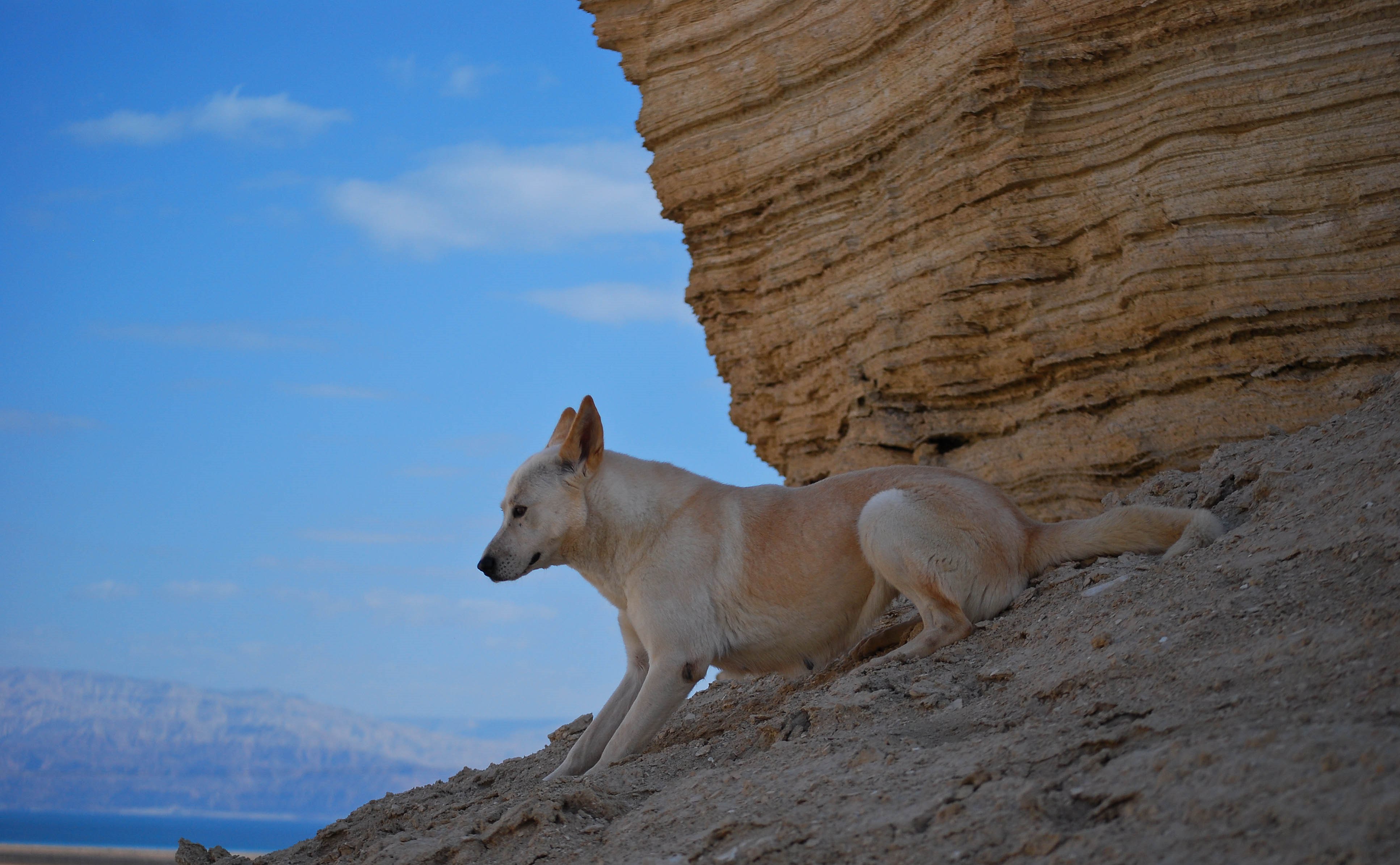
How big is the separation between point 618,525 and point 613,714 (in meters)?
1.04

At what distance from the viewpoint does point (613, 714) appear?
577 cm

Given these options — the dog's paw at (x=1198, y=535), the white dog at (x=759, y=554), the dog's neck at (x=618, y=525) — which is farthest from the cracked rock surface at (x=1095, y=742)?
the dog's neck at (x=618, y=525)

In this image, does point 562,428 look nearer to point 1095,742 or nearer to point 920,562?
point 920,562

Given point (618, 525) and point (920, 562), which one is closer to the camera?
point (920, 562)

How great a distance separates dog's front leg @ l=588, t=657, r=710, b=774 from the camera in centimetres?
528

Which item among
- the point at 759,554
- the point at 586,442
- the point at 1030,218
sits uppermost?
the point at 1030,218

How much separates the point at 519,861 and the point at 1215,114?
7.09m

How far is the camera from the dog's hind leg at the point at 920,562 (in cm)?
540

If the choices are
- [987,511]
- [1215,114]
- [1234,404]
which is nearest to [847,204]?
[1215,114]

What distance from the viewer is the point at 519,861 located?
4027 millimetres

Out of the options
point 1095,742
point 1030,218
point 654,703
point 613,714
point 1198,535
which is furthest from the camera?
point 1030,218

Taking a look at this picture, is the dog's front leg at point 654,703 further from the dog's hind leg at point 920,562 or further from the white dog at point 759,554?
the dog's hind leg at point 920,562

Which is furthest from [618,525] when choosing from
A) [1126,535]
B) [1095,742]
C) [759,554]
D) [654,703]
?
[1095,742]

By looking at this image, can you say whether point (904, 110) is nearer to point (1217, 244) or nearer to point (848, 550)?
point (1217, 244)
